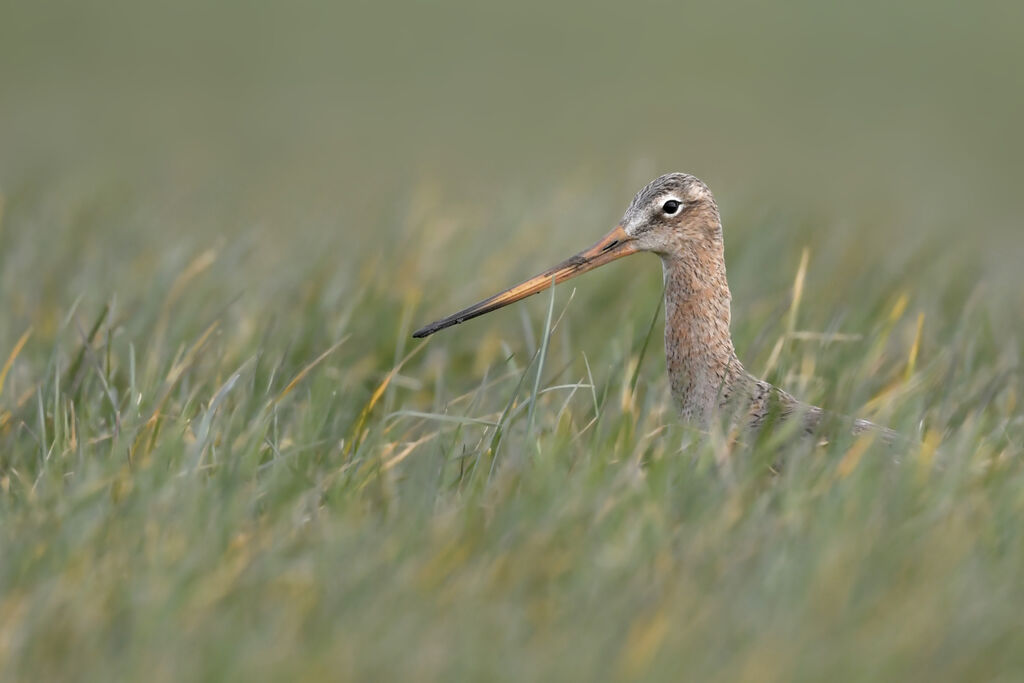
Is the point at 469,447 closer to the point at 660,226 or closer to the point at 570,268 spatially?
the point at 570,268

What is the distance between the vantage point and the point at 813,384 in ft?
15.8

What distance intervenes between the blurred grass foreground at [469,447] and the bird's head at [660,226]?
314 millimetres

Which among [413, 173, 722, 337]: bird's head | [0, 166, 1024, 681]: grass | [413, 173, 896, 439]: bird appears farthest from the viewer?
[413, 173, 722, 337]: bird's head

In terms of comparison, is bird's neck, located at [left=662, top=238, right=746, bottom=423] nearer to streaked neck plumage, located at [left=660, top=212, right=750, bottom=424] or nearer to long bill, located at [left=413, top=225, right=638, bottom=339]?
streaked neck plumage, located at [left=660, top=212, right=750, bottom=424]

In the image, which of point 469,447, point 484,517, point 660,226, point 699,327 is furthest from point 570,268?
point 484,517

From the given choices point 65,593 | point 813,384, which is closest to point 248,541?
point 65,593

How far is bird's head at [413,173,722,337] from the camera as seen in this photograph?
473cm

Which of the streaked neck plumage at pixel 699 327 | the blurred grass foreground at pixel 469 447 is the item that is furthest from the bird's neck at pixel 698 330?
the blurred grass foreground at pixel 469 447

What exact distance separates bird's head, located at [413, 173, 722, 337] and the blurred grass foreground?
0.31 meters

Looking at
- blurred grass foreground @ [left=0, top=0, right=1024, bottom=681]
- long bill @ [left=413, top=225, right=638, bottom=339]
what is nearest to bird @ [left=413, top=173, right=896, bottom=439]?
long bill @ [left=413, top=225, right=638, bottom=339]

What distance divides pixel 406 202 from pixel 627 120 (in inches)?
370

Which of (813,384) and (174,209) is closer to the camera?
(813,384)

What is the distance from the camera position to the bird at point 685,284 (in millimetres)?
4527

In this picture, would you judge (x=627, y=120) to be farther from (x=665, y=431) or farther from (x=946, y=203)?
(x=665, y=431)
